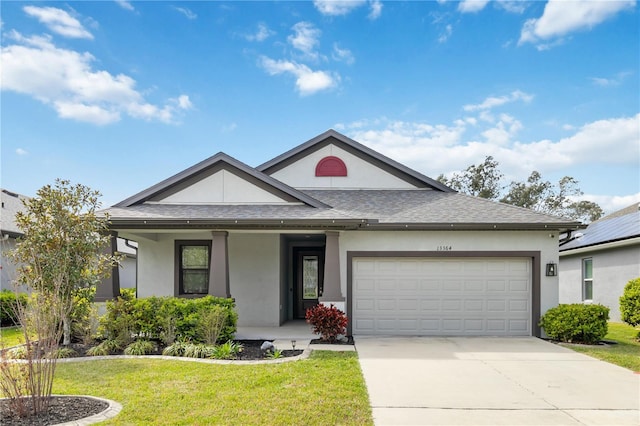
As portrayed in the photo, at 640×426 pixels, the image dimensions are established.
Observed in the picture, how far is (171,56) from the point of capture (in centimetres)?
1493

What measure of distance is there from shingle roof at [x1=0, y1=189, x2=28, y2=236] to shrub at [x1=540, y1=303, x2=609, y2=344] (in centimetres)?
1757

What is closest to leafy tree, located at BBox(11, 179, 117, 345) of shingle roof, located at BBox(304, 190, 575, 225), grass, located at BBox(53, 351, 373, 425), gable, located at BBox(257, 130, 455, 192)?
grass, located at BBox(53, 351, 373, 425)

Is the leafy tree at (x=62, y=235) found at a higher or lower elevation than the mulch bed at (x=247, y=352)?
higher

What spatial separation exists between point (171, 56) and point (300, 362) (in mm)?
11327

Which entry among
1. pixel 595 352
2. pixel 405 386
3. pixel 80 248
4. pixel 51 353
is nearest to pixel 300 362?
pixel 405 386

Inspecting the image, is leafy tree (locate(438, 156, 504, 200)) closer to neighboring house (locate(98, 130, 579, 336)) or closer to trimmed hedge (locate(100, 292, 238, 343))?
neighboring house (locate(98, 130, 579, 336))

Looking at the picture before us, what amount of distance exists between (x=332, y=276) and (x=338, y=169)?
548cm

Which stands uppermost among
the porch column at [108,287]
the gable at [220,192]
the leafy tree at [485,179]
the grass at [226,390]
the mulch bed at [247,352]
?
the leafy tree at [485,179]

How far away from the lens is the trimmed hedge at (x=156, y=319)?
9867 mm

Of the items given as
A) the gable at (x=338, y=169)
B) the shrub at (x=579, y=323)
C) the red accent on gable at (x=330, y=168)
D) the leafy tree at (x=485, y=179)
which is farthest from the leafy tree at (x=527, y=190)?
the shrub at (x=579, y=323)

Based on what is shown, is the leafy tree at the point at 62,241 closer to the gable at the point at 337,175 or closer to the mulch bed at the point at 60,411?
the mulch bed at the point at 60,411

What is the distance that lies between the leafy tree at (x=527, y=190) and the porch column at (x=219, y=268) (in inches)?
1211

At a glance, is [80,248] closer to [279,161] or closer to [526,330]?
[279,161]

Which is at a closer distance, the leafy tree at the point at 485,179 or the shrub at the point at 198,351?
the shrub at the point at 198,351
